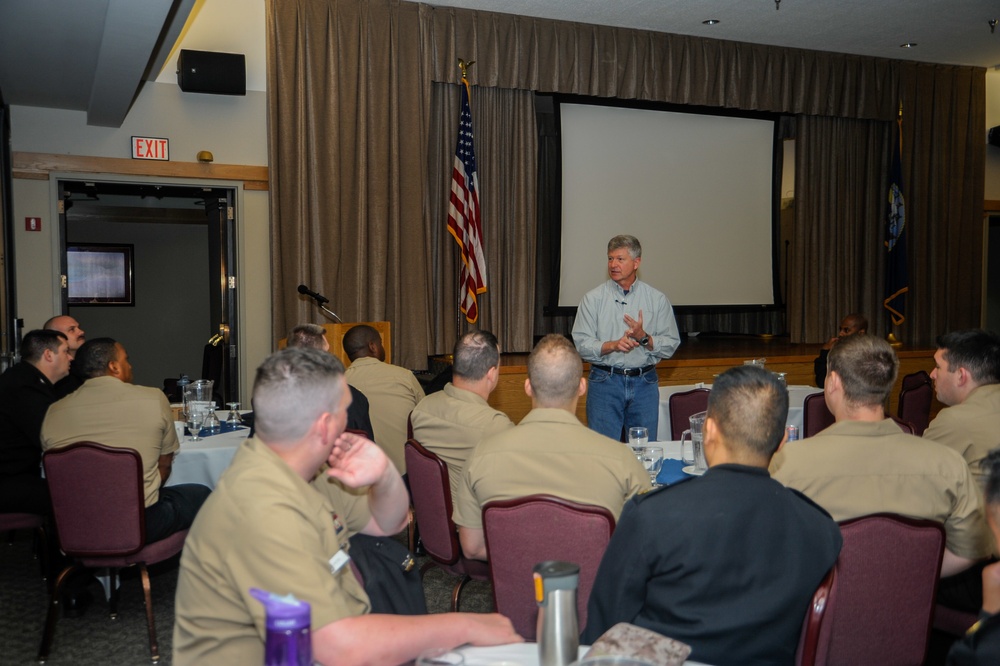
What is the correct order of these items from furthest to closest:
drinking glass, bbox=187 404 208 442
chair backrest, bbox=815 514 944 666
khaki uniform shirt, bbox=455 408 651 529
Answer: drinking glass, bbox=187 404 208 442 → khaki uniform shirt, bbox=455 408 651 529 → chair backrest, bbox=815 514 944 666

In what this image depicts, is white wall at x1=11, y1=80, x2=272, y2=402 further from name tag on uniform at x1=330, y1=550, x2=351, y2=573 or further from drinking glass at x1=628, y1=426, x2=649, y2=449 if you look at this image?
name tag on uniform at x1=330, y1=550, x2=351, y2=573

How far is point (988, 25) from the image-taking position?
26.5 feet

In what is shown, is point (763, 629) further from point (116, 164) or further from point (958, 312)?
point (958, 312)

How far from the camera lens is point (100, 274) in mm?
10633

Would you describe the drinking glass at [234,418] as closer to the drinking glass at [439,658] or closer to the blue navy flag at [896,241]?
the drinking glass at [439,658]

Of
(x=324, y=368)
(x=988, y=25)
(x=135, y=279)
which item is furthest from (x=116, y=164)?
(x=988, y=25)

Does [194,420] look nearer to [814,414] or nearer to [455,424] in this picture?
[455,424]

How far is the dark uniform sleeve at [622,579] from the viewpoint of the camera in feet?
5.66

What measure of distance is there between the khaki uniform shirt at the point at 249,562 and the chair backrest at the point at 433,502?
1.46 meters

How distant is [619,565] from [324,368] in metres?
0.73

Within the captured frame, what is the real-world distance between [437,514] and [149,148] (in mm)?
4889

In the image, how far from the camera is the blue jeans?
4.97 metres

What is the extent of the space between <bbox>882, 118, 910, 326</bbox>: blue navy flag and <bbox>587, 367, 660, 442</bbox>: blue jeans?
17.5 ft

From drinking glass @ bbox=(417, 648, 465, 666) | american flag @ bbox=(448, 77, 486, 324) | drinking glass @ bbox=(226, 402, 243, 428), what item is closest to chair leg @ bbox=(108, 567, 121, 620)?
drinking glass @ bbox=(226, 402, 243, 428)
